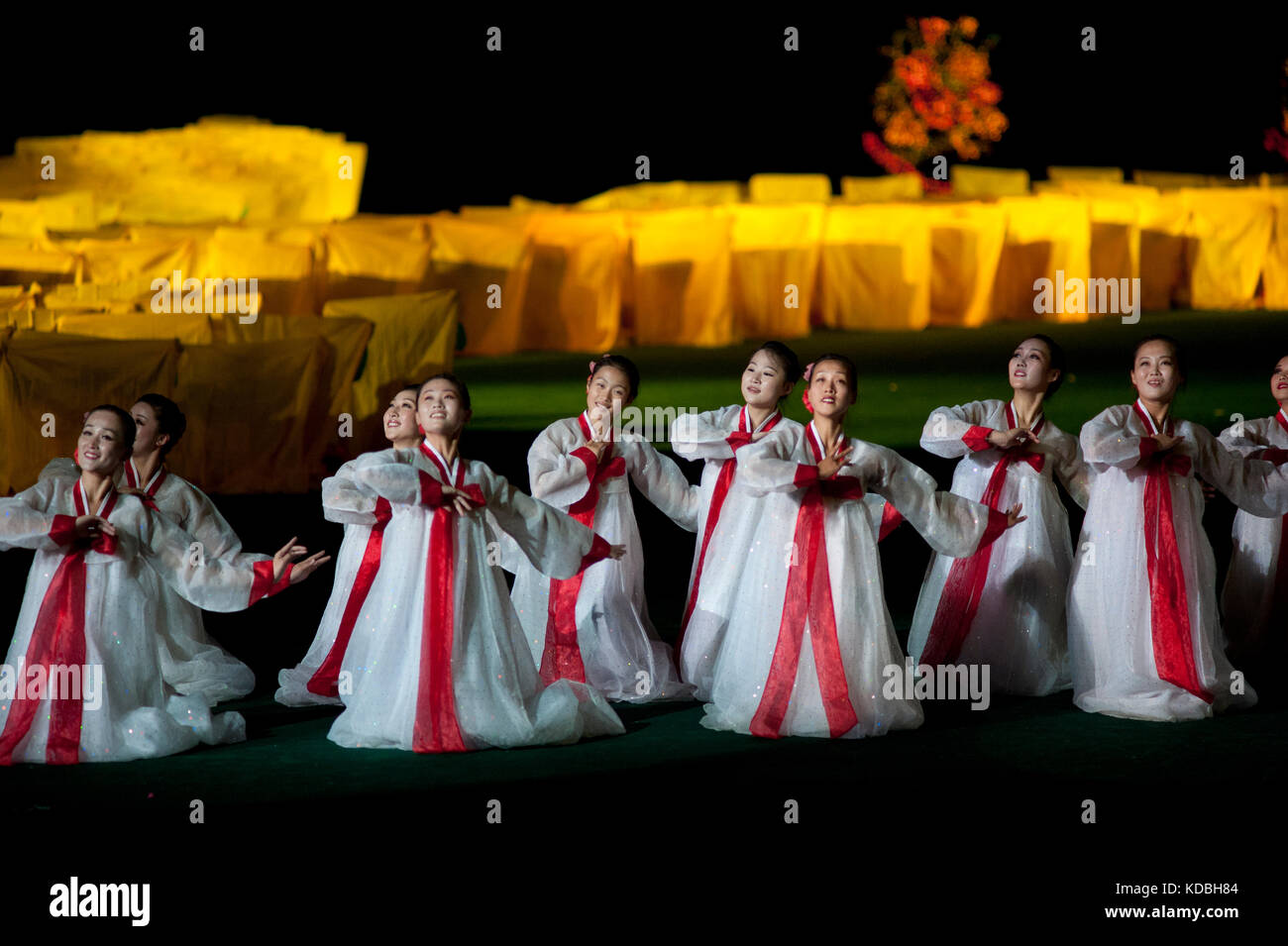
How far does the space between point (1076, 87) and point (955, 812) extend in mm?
17470

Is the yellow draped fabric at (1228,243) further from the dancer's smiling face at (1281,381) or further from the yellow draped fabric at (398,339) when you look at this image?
the dancer's smiling face at (1281,381)

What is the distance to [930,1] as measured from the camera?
19094 mm

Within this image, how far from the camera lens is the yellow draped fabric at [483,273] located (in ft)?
52.8

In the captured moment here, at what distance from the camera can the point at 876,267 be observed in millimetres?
17766

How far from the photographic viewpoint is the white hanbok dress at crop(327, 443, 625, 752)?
5.61 m

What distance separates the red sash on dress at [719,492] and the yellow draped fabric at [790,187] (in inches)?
490

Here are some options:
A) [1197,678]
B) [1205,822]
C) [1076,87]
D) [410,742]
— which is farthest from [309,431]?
[1076,87]

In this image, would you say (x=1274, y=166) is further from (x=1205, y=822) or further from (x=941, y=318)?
(x=1205, y=822)

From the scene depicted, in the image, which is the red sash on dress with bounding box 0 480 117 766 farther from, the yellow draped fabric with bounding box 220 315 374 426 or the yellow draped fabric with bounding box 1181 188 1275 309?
A: the yellow draped fabric with bounding box 1181 188 1275 309

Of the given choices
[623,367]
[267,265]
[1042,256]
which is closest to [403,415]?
[623,367]

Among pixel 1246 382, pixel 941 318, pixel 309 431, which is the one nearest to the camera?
pixel 309 431

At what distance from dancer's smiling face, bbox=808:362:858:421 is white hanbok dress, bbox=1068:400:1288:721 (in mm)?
979
